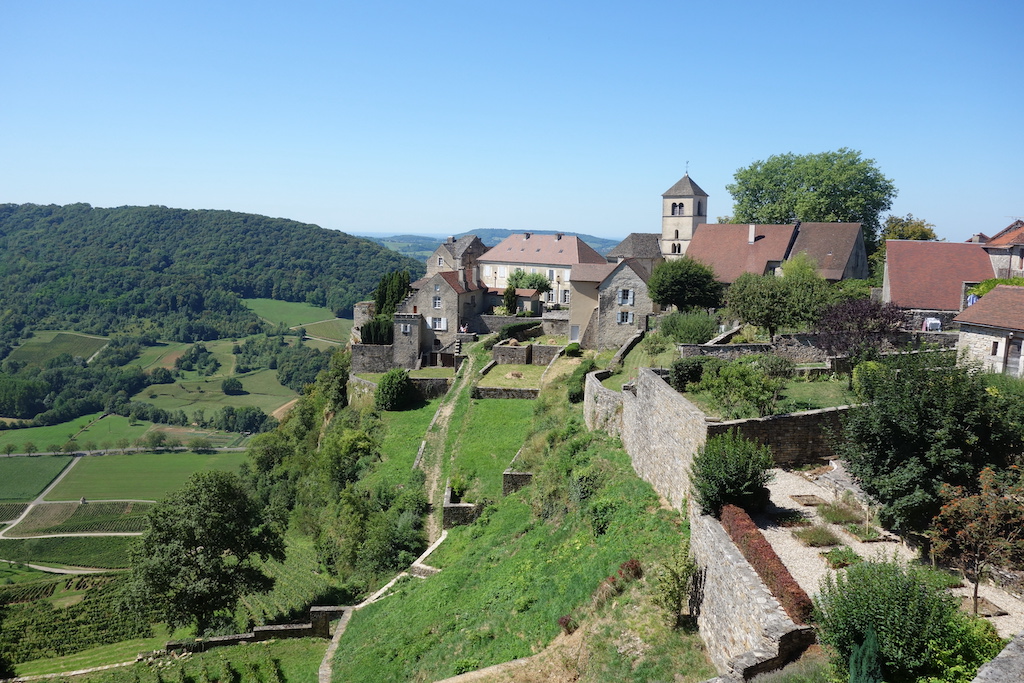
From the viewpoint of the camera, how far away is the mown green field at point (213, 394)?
11600 centimetres

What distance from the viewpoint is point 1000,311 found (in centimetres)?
2144

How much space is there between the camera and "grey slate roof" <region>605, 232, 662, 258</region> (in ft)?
193

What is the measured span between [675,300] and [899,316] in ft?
42.2

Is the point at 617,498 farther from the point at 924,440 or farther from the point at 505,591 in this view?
Answer: the point at 924,440

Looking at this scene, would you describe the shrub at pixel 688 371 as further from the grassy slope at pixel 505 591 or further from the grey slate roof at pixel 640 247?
the grey slate roof at pixel 640 247

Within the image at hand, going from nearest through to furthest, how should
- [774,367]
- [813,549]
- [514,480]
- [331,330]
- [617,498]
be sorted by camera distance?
[813,549]
[617,498]
[774,367]
[514,480]
[331,330]

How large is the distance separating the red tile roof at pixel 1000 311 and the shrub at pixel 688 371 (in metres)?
8.14

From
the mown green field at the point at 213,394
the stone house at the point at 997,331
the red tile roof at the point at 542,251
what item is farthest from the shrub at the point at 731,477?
the mown green field at the point at 213,394

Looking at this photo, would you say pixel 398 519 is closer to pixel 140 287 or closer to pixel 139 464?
pixel 139 464

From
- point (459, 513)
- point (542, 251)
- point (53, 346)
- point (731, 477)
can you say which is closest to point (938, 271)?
point (459, 513)

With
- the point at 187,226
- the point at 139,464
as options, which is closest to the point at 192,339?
the point at 187,226

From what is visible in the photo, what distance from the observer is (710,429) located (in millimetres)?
13914

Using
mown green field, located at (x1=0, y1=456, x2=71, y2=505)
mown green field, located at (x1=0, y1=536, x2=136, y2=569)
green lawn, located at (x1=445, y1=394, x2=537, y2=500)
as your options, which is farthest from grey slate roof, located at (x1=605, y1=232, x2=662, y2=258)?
mown green field, located at (x1=0, y1=456, x2=71, y2=505)

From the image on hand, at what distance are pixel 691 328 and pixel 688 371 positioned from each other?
31.7 feet
